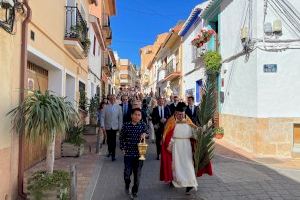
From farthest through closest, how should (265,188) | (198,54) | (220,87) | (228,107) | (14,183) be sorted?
(198,54)
(220,87)
(228,107)
(265,188)
(14,183)

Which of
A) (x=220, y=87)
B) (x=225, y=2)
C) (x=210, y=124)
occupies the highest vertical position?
(x=225, y=2)

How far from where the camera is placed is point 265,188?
23.2 feet

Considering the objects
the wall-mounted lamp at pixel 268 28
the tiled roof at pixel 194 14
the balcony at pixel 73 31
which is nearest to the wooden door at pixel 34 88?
the balcony at pixel 73 31

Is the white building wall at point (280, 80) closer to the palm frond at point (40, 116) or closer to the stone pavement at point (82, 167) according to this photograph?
the stone pavement at point (82, 167)

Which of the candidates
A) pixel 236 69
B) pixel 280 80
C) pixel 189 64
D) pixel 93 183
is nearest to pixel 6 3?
pixel 93 183

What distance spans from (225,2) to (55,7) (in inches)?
293

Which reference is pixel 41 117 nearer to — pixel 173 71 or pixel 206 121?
pixel 206 121

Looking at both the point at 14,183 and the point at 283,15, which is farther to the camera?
the point at 283,15

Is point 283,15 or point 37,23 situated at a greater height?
point 283,15

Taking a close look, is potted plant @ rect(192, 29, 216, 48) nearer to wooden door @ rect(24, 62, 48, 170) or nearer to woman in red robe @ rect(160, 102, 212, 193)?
wooden door @ rect(24, 62, 48, 170)

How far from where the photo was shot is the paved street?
21.6ft

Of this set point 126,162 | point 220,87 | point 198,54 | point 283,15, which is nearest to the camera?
point 126,162

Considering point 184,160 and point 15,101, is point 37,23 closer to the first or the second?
point 15,101

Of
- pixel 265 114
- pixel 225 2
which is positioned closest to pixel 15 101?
pixel 265 114
